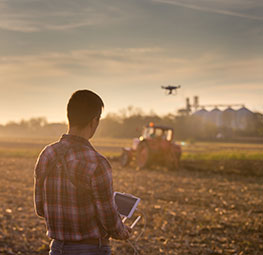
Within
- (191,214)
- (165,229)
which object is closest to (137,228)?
(165,229)

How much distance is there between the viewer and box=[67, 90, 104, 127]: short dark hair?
201 cm

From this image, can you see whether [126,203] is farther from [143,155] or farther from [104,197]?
[143,155]

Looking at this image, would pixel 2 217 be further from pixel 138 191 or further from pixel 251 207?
pixel 251 207

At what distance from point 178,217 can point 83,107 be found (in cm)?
582

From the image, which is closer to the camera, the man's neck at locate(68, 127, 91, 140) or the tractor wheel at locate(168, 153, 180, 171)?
the man's neck at locate(68, 127, 91, 140)

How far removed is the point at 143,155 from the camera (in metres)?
16.2

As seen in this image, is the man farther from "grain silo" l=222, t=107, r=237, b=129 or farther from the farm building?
"grain silo" l=222, t=107, r=237, b=129

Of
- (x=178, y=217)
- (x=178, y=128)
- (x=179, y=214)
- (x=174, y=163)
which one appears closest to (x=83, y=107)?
(x=178, y=217)

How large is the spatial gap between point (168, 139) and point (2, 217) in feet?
34.3

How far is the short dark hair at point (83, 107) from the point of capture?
2.01 m

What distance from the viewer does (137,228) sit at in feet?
21.6

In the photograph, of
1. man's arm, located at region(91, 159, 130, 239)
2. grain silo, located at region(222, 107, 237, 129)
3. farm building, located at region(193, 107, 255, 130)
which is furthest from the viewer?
farm building, located at region(193, 107, 255, 130)

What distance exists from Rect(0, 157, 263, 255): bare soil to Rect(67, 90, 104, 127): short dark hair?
0.89 m

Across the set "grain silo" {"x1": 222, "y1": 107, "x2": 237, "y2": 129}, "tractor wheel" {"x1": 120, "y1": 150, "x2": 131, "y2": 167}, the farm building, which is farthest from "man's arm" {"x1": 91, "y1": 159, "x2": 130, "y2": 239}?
"grain silo" {"x1": 222, "y1": 107, "x2": 237, "y2": 129}
